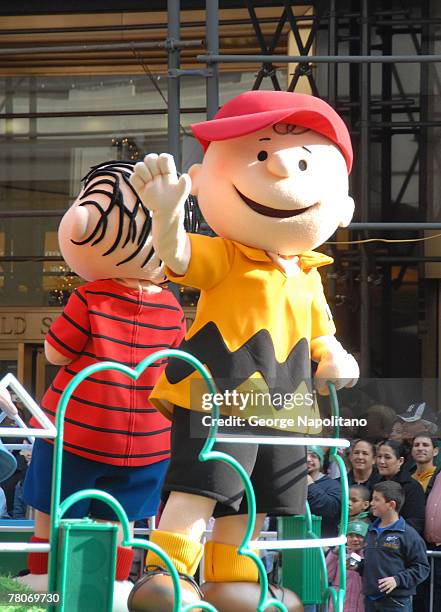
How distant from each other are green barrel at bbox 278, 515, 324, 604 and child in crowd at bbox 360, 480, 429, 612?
3.81 ft

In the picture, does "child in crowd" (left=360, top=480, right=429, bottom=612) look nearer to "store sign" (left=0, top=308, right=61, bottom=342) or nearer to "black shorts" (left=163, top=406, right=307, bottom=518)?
"black shorts" (left=163, top=406, right=307, bottom=518)

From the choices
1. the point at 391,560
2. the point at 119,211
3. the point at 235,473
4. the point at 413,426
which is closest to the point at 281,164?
the point at 119,211

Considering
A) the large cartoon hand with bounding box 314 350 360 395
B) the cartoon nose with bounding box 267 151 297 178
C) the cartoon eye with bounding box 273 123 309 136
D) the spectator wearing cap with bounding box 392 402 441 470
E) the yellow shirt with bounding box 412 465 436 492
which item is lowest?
the yellow shirt with bounding box 412 465 436 492

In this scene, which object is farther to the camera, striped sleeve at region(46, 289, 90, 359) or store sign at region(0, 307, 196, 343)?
store sign at region(0, 307, 196, 343)

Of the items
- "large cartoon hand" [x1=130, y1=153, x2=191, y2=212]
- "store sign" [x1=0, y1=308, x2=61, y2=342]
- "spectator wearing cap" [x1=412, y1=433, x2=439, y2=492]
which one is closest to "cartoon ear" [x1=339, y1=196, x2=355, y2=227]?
"large cartoon hand" [x1=130, y1=153, x2=191, y2=212]

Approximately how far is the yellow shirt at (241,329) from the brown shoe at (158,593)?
48cm

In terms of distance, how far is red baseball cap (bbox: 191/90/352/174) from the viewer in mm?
3256

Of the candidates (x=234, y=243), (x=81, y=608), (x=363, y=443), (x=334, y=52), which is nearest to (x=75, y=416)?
(x=234, y=243)

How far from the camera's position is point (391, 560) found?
4.61 m

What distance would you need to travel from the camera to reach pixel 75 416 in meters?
3.69

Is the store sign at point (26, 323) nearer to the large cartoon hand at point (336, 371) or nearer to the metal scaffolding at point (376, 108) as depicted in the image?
the metal scaffolding at point (376, 108)

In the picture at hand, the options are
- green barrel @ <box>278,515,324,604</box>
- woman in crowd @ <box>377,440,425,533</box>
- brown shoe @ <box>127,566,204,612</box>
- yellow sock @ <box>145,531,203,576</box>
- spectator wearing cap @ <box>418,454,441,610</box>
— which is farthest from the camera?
woman in crowd @ <box>377,440,425,533</box>

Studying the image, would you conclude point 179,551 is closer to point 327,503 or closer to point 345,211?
point 345,211

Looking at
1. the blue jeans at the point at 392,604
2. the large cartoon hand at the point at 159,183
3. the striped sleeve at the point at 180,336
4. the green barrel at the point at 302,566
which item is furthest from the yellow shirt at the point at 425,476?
the large cartoon hand at the point at 159,183
